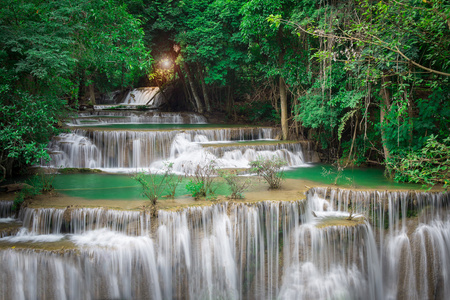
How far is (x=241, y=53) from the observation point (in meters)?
17.4

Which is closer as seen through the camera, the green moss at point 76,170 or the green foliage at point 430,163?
the green foliage at point 430,163

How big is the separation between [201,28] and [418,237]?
13.5 meters

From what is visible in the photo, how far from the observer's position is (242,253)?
735cm

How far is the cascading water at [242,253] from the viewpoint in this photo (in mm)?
6344

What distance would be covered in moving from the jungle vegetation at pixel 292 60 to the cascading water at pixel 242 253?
1426 millimetres

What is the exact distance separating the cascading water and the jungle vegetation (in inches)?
56.1

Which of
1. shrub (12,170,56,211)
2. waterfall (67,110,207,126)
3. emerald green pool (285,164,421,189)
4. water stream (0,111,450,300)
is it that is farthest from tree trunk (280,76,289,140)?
shrub (12,170,56,211)

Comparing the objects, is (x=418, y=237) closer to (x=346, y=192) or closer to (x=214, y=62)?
(x=346, y=192)

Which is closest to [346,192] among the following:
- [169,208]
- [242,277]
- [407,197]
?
[407,197]

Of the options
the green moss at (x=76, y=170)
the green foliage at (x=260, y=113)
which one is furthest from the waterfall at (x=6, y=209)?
the green foliage at (x=260, y=113)

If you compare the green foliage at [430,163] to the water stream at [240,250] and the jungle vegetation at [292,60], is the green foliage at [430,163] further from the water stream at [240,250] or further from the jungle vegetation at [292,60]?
the water stream at [240,250]

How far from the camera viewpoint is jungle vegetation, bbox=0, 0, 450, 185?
7.23 metres

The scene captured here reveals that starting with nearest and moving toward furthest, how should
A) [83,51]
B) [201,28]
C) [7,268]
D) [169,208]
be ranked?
[7,268]
[169,208]
[83,51]
[201,28]

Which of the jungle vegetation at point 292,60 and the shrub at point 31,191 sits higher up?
the jungle vegetation at point 292,60
